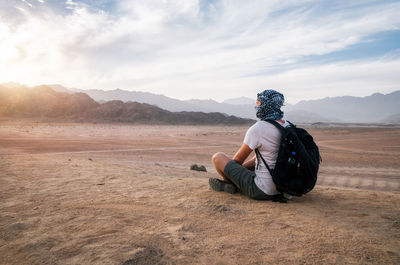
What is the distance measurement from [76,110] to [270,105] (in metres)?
66.1

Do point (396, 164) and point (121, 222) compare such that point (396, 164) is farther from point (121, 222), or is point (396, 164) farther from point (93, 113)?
point (93, 113)

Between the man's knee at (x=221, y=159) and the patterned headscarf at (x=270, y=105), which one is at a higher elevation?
the patterned headscarf at (x=270, y=105)

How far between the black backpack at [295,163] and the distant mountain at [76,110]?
56.5 metres

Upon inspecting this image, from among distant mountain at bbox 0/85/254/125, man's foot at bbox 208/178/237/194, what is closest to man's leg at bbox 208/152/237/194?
man's foot at bbox 208/178/237/194

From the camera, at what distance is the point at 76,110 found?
61.9 metres

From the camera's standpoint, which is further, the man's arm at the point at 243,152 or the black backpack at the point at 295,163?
the man's arm at the point at 243,152

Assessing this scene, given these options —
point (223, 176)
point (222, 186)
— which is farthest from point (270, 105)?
point (222, 186)

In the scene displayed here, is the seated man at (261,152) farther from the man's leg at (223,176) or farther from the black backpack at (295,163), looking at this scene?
the black backpack at (295,163)

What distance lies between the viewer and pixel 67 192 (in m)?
4.12

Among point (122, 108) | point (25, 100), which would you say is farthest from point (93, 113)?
point (25, 100)

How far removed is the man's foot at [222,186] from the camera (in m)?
3.91

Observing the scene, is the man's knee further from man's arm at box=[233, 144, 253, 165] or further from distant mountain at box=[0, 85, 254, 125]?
distant mountain at box=[0, 85, 254, 125]

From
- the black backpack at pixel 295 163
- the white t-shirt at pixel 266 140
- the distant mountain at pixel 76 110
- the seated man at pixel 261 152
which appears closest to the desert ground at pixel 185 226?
the seated man at pixel 261 152

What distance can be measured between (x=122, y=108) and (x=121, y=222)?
6546cm
